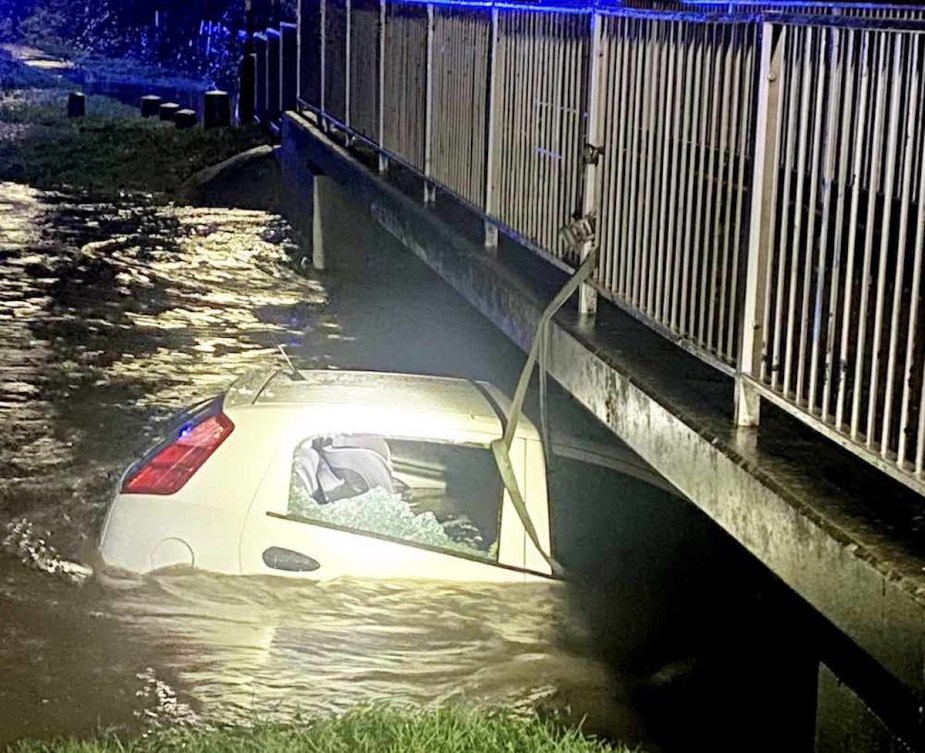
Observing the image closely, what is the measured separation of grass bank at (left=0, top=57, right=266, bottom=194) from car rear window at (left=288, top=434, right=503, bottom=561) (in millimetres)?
18163

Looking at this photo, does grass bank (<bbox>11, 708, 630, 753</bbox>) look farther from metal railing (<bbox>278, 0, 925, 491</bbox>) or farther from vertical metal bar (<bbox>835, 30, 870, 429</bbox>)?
vertical metal bar (<bbox>835, 30, 870, 429</bbox>)

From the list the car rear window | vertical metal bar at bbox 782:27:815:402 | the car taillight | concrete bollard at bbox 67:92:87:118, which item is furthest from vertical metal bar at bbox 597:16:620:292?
concrete bollard at bbox 67:92:87:118

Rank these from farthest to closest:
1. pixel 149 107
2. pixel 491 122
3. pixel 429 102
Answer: pixel 149 107 < pixel 429 102 < pixel 491 122

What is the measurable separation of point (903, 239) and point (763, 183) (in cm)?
108

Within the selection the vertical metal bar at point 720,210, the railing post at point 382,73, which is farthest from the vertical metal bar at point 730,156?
the railing post at point 382,73

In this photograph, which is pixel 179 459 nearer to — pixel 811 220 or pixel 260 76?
pixel 811 220

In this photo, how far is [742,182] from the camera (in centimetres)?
567

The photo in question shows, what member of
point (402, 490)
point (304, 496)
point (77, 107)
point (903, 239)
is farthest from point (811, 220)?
point (77, 107)

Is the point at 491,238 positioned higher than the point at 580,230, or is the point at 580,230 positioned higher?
the point at 580,230

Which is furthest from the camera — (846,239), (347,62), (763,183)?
(347,62)

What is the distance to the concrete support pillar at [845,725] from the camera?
4.39 meters

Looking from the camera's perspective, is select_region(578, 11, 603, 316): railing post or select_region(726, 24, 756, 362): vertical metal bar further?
select_region(578, 11, 603, 316): railing post

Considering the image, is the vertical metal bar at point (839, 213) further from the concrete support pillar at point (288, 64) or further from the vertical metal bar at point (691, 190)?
the concrete support pillar at point (288, 64)

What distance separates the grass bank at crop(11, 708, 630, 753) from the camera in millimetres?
5660
